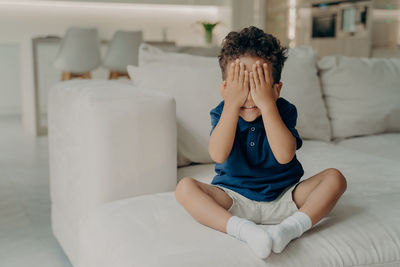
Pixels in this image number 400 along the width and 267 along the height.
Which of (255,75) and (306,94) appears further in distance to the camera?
(306,94)

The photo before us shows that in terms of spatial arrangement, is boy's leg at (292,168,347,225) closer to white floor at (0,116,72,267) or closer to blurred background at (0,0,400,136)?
white floor at (0,116,72,267)

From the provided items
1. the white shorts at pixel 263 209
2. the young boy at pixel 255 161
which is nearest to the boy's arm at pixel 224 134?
the young boy at pixel 255 161

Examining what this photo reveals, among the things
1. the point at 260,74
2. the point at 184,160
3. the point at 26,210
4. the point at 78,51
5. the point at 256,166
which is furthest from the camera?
the point at 78,51

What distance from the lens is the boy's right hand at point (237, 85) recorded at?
108 cm

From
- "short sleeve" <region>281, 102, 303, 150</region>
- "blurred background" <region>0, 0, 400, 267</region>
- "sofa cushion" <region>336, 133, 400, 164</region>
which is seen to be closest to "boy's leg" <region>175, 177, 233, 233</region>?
"short sleeve" <region>281, 102, 303, 150</region>

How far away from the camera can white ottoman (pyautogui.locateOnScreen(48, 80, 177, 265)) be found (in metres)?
1.31

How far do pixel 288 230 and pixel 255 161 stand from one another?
0.75 ft

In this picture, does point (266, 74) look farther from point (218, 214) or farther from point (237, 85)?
point (218, 214)

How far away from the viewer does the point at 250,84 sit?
3.53 ft

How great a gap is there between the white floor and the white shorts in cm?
81

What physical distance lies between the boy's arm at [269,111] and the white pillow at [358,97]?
1.09 meters

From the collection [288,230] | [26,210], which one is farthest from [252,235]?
[26,210]

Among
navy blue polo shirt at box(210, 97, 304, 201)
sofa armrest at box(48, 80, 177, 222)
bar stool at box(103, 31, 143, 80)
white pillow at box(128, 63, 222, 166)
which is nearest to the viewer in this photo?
navy blue polo shirt at box(210, 97, 304, 201)

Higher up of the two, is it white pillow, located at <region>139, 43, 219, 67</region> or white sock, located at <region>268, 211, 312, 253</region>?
white pillow, located at <region>139, 43, 219, 67</region>
